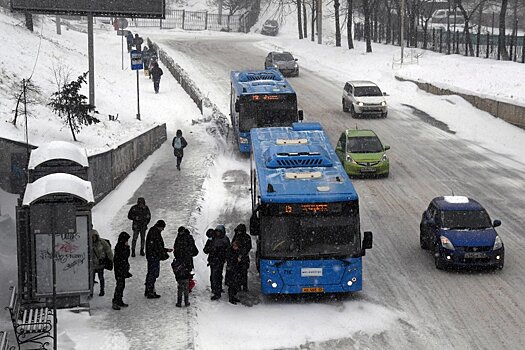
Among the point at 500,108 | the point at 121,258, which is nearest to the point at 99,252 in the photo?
the point at 121,258

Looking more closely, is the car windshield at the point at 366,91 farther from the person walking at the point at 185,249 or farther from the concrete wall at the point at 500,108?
the person walking at the point at 185,249

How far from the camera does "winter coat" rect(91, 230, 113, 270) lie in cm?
1820

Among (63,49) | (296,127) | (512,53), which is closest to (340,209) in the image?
(296,127)

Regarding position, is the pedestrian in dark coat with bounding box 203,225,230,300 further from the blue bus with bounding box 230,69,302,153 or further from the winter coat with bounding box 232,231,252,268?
the blue bus with bounding box 230,69,302,153

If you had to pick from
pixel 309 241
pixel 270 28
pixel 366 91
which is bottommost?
pixel 309 241

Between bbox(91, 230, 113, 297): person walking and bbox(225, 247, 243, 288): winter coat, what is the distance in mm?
2419

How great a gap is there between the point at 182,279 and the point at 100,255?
1868 mm

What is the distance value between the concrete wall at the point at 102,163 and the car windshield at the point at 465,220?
32.8 ft

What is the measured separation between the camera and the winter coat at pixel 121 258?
57.7ft

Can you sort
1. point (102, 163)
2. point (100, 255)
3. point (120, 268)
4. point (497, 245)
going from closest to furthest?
1. point (120, 268)
2. point (100, 255)
3. point (497, 245)
4. point (102, 163)

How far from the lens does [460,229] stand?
21.2 metres

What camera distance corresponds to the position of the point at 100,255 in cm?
1828

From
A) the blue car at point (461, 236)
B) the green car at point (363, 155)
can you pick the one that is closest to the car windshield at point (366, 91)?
the green car at point (363, 155)

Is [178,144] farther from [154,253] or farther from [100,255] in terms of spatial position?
[154,253]
